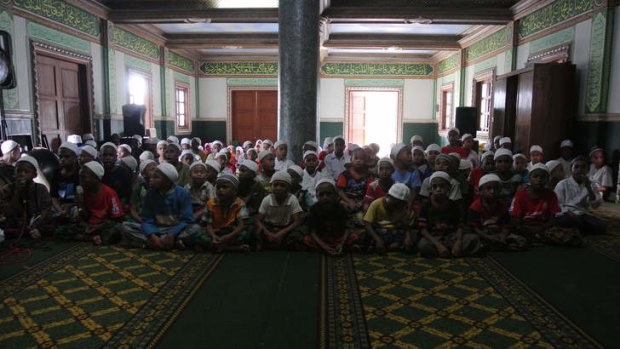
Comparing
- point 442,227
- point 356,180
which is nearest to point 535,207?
point 442,227

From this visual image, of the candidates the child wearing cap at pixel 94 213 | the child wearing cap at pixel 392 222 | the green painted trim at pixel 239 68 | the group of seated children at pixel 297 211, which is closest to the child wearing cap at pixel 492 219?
the group of seated children at pixel 297 211

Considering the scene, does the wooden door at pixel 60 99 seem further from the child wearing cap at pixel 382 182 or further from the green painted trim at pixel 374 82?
the green painted trim at pixel 374 82

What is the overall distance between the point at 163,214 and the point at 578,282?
9.01ft

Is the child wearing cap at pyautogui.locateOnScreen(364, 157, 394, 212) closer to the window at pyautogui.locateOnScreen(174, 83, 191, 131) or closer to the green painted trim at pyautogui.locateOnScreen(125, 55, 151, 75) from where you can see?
the green painted trim at pyautogui.locateOnScreen(125, 55, 151, 75)

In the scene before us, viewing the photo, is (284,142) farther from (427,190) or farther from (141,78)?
(141,78)

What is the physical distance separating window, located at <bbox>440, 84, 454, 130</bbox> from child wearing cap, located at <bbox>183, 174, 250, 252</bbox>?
9135mm

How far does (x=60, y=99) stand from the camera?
673 cm

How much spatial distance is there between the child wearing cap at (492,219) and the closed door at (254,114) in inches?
402

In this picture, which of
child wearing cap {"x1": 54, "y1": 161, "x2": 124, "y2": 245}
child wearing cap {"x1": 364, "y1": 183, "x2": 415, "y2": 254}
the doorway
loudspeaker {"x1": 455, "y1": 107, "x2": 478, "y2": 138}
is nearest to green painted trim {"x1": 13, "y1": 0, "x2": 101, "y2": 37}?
child wearing cap {"x1": 54, "y1": 161, "x2": 124, "y2": 245}

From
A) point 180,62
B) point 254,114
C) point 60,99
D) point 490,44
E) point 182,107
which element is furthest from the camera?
point 254,114

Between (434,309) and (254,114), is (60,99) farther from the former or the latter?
(254,114)

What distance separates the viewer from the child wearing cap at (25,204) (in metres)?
3.49

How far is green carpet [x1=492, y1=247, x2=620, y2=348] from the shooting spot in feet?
6.84

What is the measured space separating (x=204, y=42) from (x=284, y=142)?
5.96 metres
